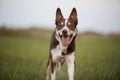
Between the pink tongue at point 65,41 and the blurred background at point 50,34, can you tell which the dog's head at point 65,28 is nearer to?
the pink tongue at point 65,41

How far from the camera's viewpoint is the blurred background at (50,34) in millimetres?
4117

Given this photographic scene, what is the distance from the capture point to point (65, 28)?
346 centimetres

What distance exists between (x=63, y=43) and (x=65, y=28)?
0.18 metres

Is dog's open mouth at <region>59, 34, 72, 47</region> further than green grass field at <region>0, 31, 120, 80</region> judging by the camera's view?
No

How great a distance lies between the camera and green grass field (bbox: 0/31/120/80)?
4027mm

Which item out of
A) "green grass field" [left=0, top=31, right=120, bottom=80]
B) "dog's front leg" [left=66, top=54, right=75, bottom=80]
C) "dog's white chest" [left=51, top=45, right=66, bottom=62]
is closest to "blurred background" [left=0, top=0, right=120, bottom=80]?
"green grass field" [left=0, top=31, right=120, bottom=80]

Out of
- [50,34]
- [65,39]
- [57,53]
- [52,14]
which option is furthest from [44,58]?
[65,39]

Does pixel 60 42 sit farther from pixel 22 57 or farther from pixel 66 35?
pixel 22 57

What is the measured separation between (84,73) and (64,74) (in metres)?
0.25

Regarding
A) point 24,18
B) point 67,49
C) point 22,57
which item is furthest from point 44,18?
point 67,49

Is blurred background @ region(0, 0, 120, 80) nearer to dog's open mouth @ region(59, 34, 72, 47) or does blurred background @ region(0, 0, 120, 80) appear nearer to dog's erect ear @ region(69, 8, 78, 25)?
dog's erect ear @ region(69, 8, 78, 25)


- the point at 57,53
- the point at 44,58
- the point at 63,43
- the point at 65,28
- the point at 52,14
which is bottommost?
the point at 44,58

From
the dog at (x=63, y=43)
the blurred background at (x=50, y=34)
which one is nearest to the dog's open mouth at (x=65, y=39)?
the dog at (x=63, y=43)

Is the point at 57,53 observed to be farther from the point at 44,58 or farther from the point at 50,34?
the point at 44,58
